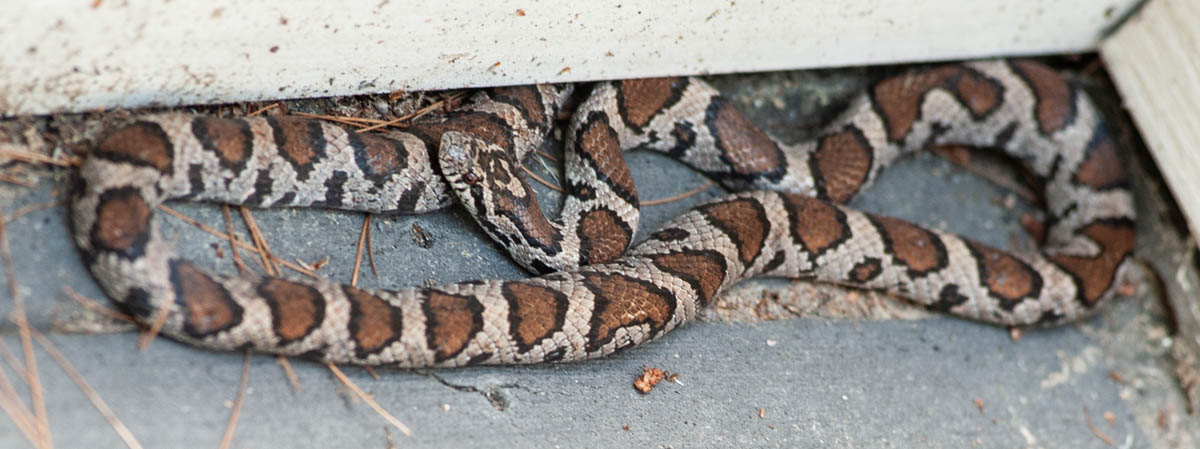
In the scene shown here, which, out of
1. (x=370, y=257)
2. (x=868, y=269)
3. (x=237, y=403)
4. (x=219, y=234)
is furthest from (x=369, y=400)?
(x=868, y=269)

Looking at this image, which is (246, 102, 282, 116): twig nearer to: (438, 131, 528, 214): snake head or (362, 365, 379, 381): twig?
(438, 131, 528, 214): snake head

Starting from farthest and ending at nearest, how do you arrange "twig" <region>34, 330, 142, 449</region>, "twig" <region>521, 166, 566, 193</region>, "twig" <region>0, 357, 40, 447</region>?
"twig" <region>521, 166, 566, 193</region>, "twig" <region>34, 330, 142, 449</region>, "twig" <region>0, 357, 40, 447</region>

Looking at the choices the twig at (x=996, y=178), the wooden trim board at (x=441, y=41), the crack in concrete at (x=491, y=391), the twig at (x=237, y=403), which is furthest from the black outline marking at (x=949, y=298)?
the twig at (x=237, y=403)

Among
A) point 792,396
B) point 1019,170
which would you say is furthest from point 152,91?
point 1019,170

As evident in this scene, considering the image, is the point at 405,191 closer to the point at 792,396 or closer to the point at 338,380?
the point at 338,380

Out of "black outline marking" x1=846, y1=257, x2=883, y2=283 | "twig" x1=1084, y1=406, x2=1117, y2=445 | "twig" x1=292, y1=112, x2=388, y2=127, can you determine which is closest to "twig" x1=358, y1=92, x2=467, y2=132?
"twig" x1=292, y1=112, x2=388, y2=127

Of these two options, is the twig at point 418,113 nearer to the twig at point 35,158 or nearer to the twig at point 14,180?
the twig at point 35,158

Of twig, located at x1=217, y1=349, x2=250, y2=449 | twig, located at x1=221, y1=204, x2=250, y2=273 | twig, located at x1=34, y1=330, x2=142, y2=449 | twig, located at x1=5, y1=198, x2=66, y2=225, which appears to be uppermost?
twig, located at x1=5, y1=198, x2=66, y2=225

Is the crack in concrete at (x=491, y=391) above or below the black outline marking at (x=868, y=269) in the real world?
above
